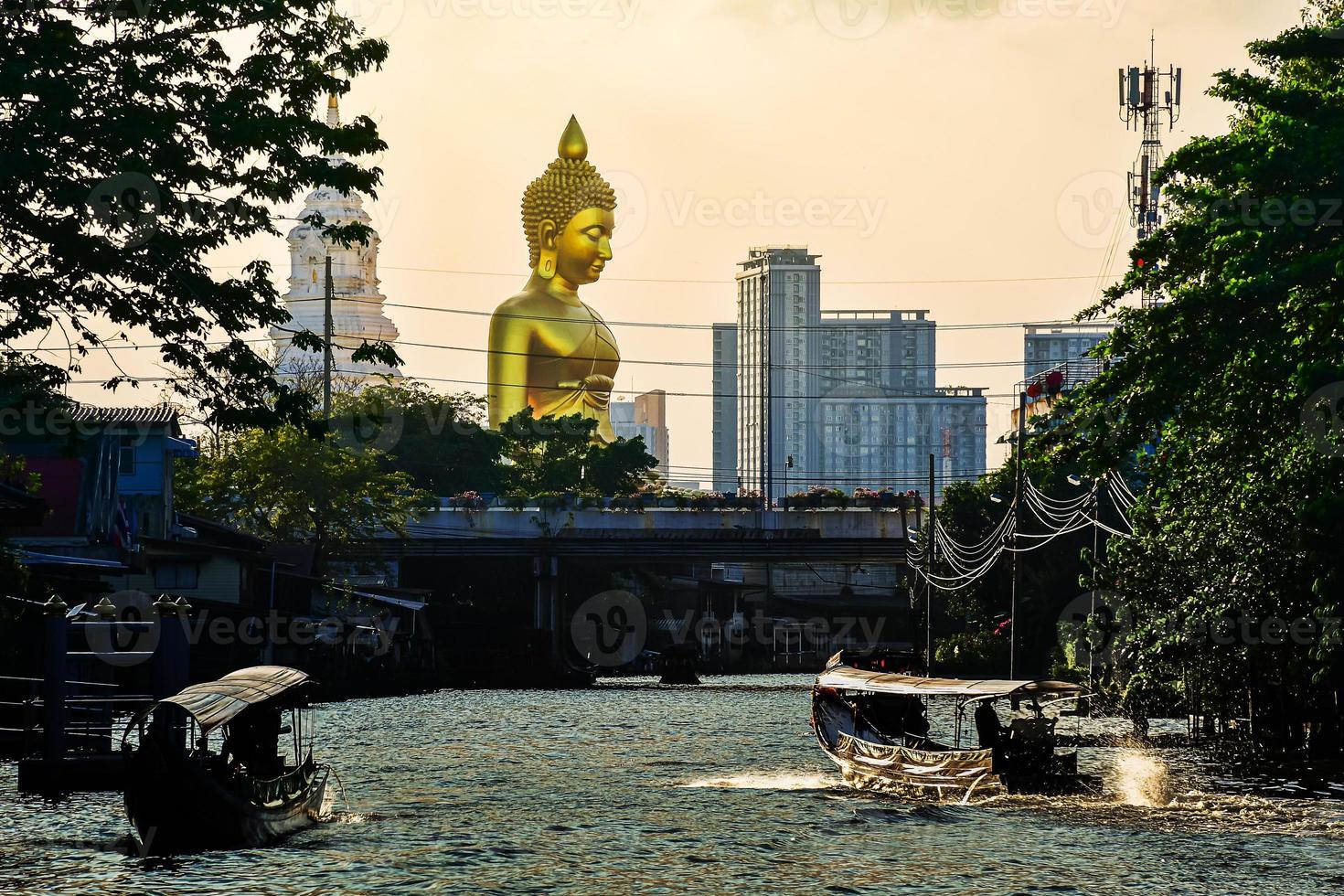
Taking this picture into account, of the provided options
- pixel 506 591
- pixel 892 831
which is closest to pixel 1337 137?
pixel 892 831

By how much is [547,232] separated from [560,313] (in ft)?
18.6

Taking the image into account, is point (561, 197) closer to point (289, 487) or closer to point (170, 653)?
point (289, 487)

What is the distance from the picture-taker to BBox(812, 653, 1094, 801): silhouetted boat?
94.2 feet

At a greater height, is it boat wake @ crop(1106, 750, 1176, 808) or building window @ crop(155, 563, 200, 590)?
building window @ crop(155, 563, 200, 590)

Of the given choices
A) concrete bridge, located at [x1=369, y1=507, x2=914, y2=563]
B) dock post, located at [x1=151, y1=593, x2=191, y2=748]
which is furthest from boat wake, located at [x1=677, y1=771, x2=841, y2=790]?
concrete bridge, located at [x1=369, y1=507, x2=914, y2=563]

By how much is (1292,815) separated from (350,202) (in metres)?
123

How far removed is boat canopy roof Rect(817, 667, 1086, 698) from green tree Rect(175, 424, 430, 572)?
3066cm

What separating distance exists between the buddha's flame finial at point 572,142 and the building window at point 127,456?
235 feet

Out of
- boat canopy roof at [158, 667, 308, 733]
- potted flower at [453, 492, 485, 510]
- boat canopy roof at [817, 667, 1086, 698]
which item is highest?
potted flower at [453, 492, 485, 510]

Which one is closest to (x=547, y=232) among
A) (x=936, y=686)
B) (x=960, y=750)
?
(x=936, y=686)

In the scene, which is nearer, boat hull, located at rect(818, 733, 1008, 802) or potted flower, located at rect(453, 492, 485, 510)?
boat hull, located at rect(818, 733, 1008, 802)

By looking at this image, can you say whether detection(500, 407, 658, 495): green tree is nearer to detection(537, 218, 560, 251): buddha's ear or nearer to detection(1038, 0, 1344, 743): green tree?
detection(537, 218, 560, 251): buddha's ear

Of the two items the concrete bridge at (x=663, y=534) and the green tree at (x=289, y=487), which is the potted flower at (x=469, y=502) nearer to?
the concrete bridge at (x=663, y=534)

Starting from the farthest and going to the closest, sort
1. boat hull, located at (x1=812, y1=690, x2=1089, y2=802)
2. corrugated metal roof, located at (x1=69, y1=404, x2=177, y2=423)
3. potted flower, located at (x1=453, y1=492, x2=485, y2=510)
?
potted flower, located at (x1=453, y1=492, x2=485, y2=510), corrugated metal roof, located at (x1=69, y1=404, x2=177, y2=423), boat hull, located at (x1=812, y1=690, x2=1089, y2=802)
